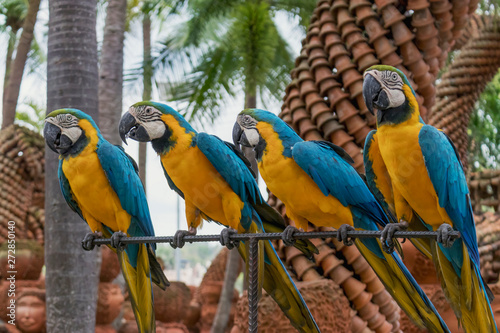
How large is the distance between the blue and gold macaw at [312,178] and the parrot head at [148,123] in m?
0.26

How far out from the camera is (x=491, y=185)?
533cm

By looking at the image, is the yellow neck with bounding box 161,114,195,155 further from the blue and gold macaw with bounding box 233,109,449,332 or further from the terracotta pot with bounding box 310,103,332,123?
the terracotta pot with bounding box 310,103,332,123

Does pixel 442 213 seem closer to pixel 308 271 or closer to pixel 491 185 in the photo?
pixel 308 271

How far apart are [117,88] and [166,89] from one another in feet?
11.9

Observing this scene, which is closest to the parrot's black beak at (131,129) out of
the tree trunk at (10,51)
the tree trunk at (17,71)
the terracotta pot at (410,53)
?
the terracotta pot at (410,53)

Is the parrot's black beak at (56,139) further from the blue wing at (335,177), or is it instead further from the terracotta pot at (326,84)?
the terracotta pot at (326,84)

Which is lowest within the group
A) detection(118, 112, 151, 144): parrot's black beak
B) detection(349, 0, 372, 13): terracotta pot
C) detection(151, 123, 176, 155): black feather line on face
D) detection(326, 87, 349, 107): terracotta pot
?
detection(151, 123, 176, 155): black feather line on face

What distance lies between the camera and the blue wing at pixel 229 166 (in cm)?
202

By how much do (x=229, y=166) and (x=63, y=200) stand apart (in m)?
1.51

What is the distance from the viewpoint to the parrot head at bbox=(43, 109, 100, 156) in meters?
2.05

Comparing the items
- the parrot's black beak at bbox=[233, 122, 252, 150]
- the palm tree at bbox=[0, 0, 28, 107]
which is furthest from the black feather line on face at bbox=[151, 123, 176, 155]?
the palm tree at bbox=[0, 0, 28, 107]

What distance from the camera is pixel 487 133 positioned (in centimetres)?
1095

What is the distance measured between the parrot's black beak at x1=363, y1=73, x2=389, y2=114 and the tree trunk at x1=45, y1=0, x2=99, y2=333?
6.60 ft

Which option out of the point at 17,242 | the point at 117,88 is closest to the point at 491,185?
the point at 117,88
